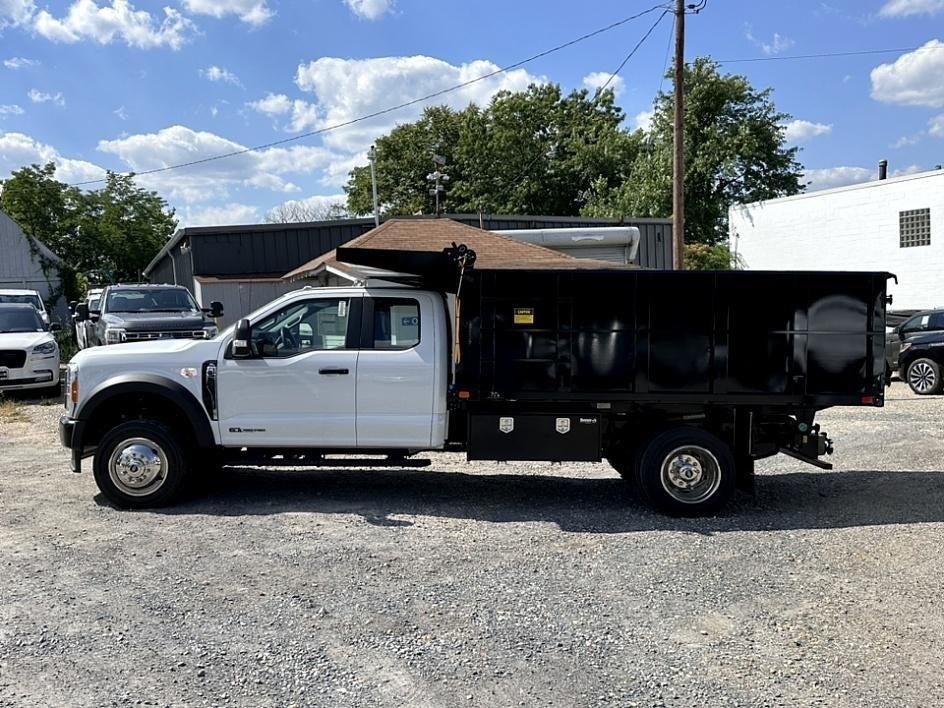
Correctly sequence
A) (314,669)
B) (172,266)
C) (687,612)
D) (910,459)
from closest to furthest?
(314,669), (687,612), (910,459), (172,266)

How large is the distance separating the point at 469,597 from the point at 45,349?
40.4ft

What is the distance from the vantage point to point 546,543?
19.8 feet

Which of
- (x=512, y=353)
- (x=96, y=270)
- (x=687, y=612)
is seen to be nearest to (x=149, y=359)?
(x=512, y=353)

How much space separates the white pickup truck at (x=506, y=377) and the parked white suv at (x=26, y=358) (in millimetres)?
8325

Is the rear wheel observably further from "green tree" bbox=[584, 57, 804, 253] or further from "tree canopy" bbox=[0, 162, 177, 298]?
"tree canopy" bbox=[0, 162, 177, 298]

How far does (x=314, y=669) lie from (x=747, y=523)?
404 centimetres

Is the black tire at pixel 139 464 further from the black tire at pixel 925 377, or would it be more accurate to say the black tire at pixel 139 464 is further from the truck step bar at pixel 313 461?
the black tire at pixel 925 377

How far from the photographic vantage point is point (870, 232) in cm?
2558

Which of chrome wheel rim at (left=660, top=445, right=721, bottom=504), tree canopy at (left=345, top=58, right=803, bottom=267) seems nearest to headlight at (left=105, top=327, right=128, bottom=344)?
chrome wheel rim at (left=660, top=445, right=721, bottom=504)

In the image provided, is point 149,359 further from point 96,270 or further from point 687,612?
point 96,270

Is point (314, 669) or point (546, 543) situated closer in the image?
point (314, 669)

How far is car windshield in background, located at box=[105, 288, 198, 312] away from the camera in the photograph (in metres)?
16.6

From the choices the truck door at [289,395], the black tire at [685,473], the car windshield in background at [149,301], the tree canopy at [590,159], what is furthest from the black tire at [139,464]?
the tree canopy at [590,159]

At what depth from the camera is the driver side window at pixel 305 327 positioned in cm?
699
